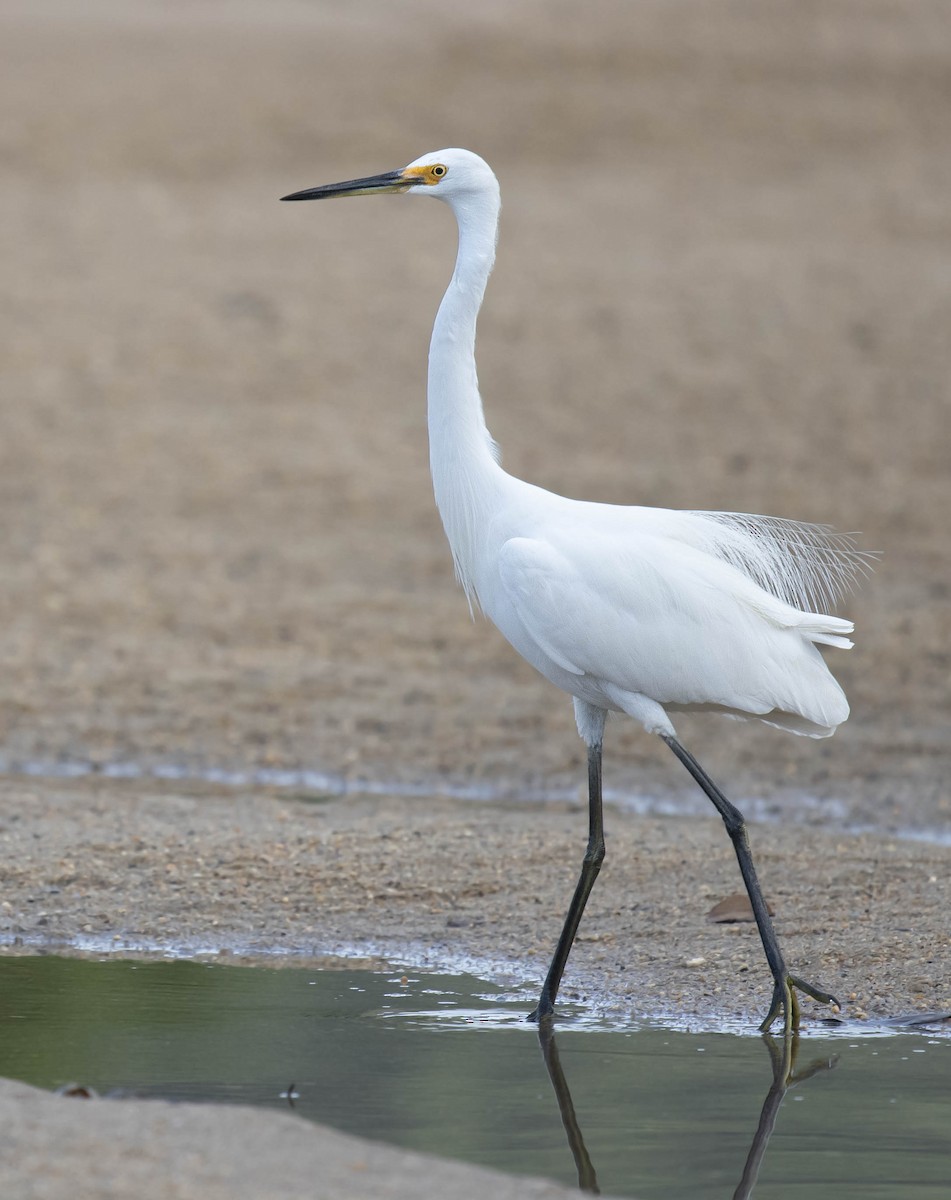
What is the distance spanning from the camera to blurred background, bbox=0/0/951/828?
7.65 metres

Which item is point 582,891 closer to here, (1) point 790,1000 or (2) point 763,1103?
(1) point 790,1000

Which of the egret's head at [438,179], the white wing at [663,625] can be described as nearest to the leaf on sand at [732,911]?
the white wing at [663,625]

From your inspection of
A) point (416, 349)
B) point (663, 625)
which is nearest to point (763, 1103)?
point (663, 625)

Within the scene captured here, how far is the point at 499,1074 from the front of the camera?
13.9 ft

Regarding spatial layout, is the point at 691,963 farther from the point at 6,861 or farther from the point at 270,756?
the point at 270,756

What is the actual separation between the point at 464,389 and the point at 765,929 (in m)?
1.54

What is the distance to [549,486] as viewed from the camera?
10.8m

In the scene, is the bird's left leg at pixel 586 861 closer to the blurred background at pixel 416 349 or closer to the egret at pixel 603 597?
the egret at pixel 603 597

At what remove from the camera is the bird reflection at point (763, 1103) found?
12.0ft

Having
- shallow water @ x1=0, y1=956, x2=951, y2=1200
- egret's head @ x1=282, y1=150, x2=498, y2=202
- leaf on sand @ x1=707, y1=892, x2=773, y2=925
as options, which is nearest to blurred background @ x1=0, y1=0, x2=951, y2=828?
leaf on sand @ x1=707, y1=892, x2=773, y2=925

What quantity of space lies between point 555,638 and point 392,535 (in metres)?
5.44

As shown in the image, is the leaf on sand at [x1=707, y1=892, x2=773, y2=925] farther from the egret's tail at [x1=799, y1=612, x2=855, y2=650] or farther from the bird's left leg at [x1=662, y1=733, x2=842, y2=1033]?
the egret's tail at [x1=799, y1=612, x2=855, y2=650]

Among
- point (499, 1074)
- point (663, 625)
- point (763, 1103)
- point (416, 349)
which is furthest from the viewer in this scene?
point (416, 349)

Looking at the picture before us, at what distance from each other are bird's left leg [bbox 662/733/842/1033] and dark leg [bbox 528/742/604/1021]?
0.76 feet
